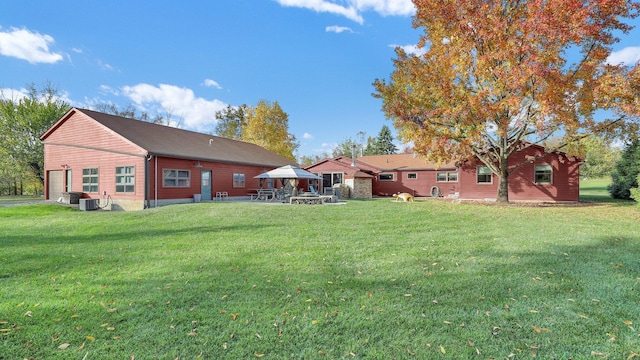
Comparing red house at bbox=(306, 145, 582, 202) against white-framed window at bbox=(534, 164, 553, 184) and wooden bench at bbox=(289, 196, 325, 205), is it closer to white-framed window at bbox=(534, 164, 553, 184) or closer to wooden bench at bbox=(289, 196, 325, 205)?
white-framed window at bbox=(534, 164, 553, 184)

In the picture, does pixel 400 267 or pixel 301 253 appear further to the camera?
pixel 301 253

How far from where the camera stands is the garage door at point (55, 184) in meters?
18.3

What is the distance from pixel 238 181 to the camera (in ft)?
65.8

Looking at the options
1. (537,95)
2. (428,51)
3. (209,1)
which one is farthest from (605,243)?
(209,1)

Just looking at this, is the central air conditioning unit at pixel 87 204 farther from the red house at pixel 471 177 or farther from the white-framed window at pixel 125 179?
the red house at pixel 471 177

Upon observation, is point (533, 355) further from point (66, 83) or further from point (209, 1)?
point (66, 83)

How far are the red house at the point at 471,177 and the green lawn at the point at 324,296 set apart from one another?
12335 mm

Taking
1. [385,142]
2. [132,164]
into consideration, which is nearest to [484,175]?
[132,164]

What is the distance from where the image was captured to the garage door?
18266mm

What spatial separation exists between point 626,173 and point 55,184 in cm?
3578

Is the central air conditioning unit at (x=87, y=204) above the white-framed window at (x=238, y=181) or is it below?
below

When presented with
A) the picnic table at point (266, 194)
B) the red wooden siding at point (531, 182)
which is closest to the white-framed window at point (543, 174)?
the red wooden siding at point (531, 182)

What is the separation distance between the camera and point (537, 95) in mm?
12062

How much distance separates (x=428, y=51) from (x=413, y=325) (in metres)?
15.3
